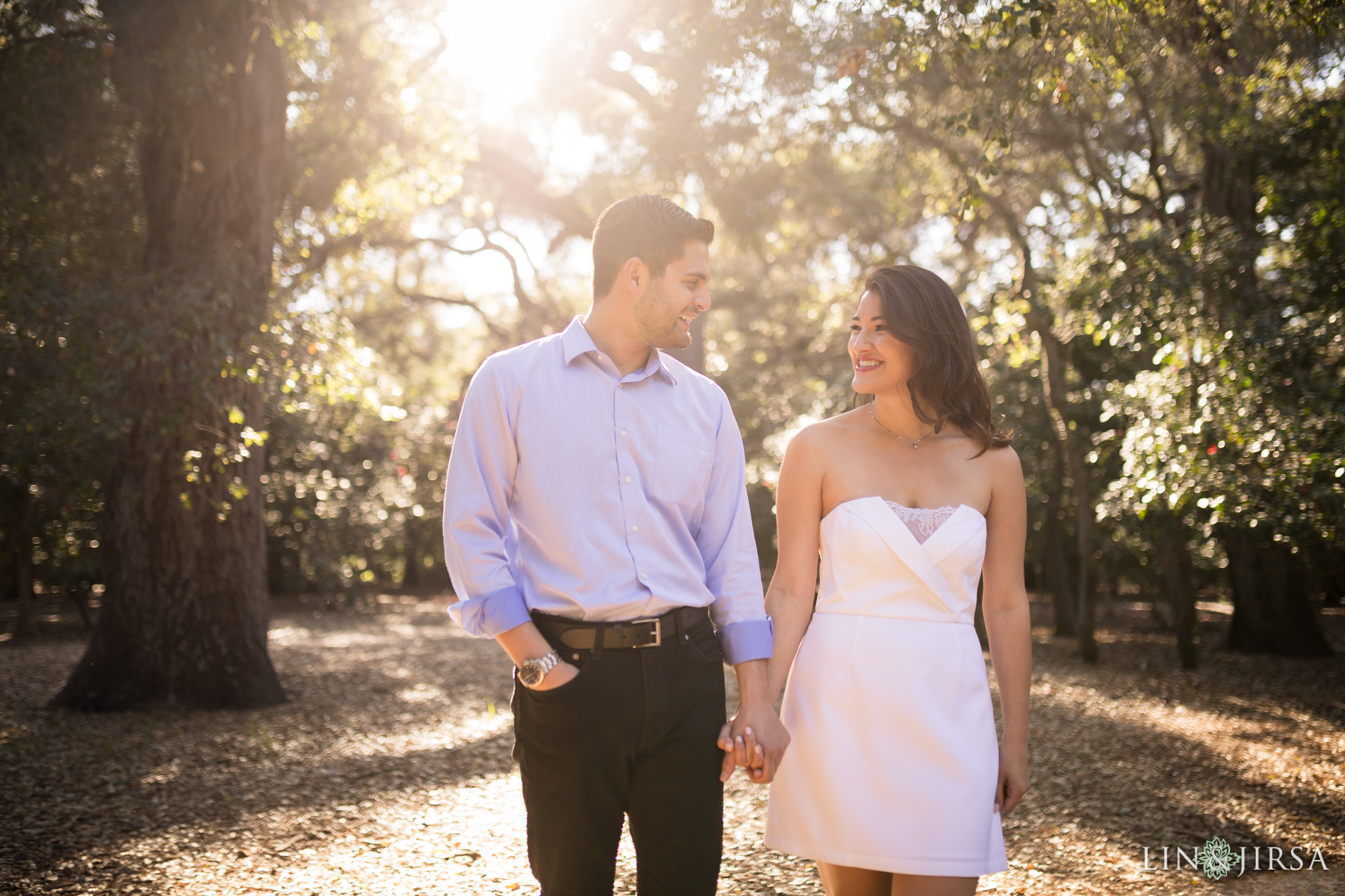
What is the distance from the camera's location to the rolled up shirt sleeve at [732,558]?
2.45 m

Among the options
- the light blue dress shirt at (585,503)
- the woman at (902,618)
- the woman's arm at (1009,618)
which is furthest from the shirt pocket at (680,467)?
the woman's arm at (1009,618)

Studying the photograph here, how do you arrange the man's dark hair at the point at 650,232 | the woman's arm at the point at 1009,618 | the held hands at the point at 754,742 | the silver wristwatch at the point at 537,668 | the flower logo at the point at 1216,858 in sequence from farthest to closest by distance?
the flower logo at the point at 1216,858 → the woman's arm at the point at 1009,618 → the man's dark hair at the point at 650,232 → the held hands at the point at 754,742 → the silver wristwatch at the point at 537,668

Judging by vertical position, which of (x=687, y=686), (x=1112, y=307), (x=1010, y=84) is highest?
(x=1010, y=84)

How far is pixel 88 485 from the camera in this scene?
460 inches

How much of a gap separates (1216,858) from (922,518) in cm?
348

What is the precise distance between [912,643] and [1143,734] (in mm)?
6163

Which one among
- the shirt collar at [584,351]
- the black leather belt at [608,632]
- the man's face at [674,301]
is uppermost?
the man's face at [674,301]

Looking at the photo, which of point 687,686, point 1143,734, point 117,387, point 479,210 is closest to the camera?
point 687,686

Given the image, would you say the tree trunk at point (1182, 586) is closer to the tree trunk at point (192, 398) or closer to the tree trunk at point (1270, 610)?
the tree trunk at point (1270, 610)

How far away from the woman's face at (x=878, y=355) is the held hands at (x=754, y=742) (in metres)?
0.94

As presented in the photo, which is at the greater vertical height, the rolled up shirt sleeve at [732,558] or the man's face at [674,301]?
the man's face at [674,301]

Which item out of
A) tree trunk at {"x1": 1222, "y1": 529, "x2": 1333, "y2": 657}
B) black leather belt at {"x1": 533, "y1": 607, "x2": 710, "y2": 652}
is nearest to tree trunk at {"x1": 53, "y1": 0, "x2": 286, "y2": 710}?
black leather belt at {"x1": 533, "y1": 607, "x2": 710, "y2": 652}

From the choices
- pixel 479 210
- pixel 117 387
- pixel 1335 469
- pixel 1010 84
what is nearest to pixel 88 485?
pixel 117 387

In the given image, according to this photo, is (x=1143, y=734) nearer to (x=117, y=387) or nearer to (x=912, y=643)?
(x=912, y=643)
